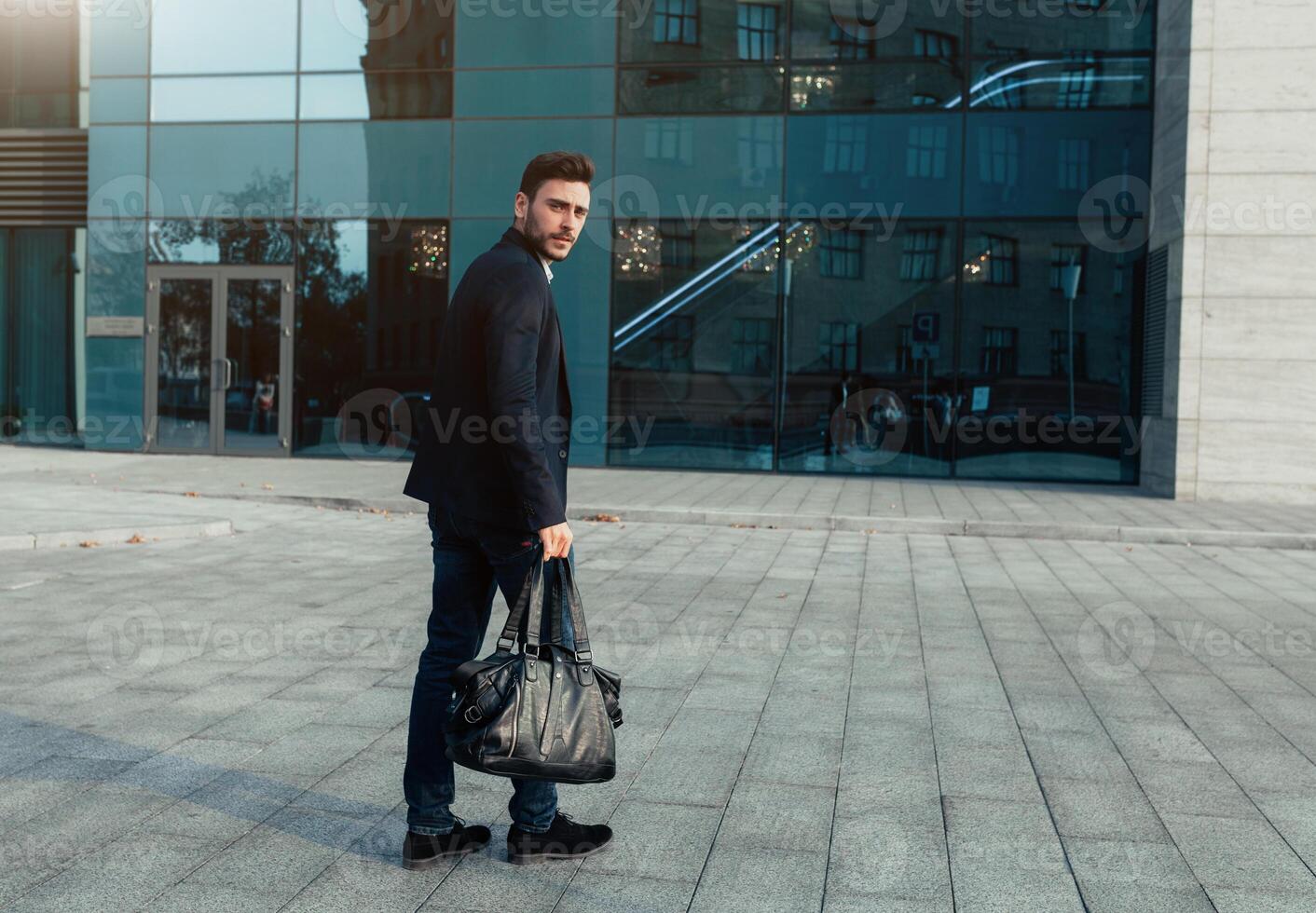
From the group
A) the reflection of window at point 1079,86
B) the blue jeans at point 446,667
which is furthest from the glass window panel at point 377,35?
the blue jeans at point 446,667

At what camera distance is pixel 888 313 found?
1762 cm

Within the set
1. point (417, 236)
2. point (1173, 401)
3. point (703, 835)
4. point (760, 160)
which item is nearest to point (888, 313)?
point (760, 160)

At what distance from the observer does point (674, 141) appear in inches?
722

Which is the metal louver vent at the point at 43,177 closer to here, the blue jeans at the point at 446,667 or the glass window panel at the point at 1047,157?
the glass window panel at the point at 1047,157

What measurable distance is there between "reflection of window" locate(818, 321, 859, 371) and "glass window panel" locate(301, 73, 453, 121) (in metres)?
6.80

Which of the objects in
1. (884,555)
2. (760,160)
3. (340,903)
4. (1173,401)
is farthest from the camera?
(760,160)

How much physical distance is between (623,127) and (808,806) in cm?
1570

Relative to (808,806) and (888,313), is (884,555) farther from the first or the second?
(888,313)

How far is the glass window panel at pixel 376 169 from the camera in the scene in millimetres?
18969

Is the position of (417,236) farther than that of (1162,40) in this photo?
Yes

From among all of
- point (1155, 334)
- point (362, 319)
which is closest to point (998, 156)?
point (1155, 334)

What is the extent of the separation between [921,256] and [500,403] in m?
15.2

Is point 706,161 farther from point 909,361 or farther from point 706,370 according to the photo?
→ point 909,361

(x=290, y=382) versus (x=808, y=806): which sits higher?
(x=290, y=382)
